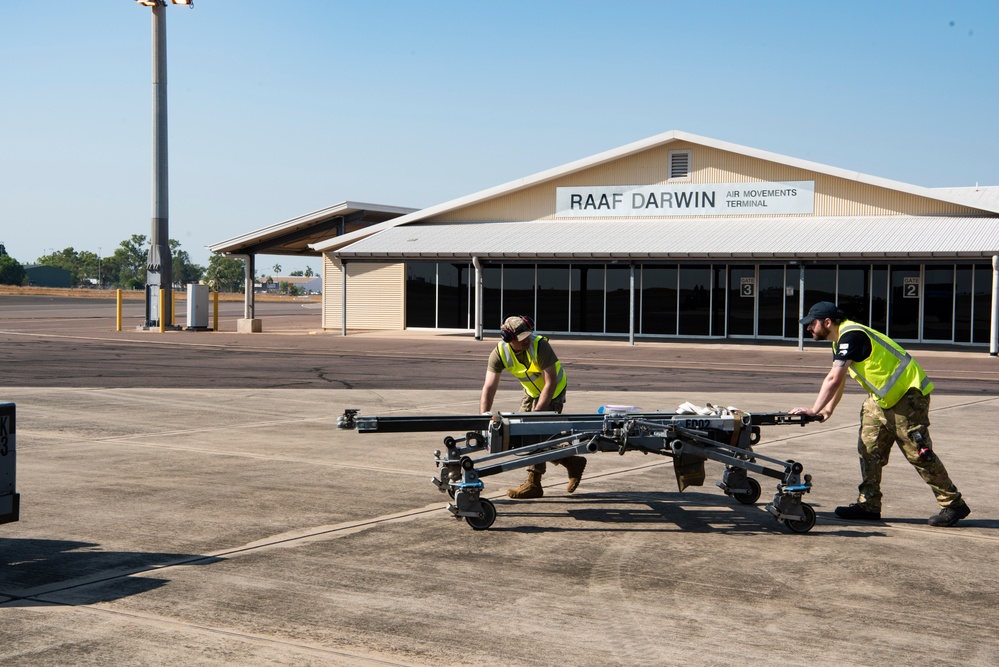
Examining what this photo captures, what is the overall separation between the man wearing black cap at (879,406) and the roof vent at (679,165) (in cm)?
3022

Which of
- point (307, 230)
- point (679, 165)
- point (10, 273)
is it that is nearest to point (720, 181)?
point (679, 165)

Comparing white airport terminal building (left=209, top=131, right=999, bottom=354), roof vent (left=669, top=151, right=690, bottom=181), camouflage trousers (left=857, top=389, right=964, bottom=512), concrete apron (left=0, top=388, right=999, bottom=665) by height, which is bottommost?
concrete apron (left=0, top=388, right=999, bottom=665)

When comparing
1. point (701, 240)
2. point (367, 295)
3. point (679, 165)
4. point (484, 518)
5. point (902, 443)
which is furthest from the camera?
point (367, 295)

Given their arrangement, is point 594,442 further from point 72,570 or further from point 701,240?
point 701,240

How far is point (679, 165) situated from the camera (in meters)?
38.3

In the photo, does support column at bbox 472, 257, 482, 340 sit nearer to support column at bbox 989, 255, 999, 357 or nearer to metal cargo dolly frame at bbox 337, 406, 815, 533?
support column at bbox 989, 255, 999, 357

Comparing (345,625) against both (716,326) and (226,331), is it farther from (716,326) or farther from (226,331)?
(226,331)

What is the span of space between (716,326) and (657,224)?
4214 mm

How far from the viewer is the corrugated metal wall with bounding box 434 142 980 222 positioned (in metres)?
35.5

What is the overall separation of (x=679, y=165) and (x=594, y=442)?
31526mm

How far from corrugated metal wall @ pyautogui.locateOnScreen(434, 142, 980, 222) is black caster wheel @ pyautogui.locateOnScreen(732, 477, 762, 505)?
28.8 meters

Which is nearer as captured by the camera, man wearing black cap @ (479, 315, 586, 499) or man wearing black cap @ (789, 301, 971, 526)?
man wearing black cap @ (789, 301, 971, 526)

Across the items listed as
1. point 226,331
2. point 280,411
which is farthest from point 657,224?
point 280,411

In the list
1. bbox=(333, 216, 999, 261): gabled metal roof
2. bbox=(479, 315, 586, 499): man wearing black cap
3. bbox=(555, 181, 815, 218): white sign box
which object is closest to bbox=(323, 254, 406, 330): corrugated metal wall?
bbox=(333, 216, 999, 261): gabled metal roof
